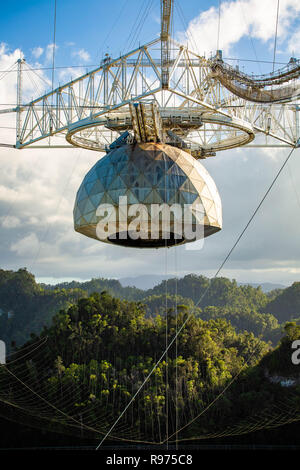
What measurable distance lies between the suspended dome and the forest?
16691mm

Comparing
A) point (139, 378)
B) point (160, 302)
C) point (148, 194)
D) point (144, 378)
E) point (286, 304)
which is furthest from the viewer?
point (286, 304)

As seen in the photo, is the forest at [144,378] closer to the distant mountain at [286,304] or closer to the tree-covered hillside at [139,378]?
the tree-covered hillside at [139,378]

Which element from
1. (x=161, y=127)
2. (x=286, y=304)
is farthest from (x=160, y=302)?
(x=161, y=127)

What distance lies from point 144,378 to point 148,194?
3148 centimetres

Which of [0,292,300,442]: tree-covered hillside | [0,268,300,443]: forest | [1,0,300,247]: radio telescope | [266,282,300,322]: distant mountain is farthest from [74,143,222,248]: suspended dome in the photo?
[266,282,300,322]: distant mountain

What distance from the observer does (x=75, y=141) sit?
19.8 m

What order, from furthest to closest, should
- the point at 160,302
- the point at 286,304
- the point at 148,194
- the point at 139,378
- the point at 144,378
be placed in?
the point at 286,304
the point at 160,302
the point at 139,378
the point at 144,378
the point at 148,194

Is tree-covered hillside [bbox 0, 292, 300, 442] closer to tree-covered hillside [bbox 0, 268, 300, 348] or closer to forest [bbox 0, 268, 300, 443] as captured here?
forest [bbox 0, 268, 300, 443]

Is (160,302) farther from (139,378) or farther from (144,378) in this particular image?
(144,378)

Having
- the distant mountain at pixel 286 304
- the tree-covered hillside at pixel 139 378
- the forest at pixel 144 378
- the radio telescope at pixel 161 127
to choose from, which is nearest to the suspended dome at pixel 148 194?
the radio telescope at pixel 161 127

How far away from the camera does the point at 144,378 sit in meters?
45.5

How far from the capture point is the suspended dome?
16531 mm
